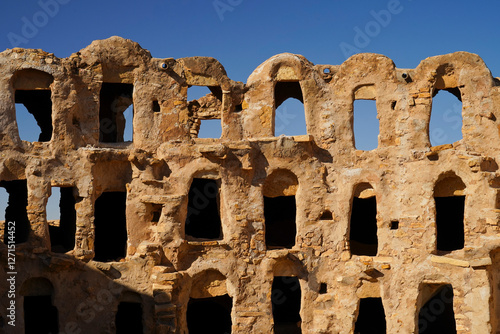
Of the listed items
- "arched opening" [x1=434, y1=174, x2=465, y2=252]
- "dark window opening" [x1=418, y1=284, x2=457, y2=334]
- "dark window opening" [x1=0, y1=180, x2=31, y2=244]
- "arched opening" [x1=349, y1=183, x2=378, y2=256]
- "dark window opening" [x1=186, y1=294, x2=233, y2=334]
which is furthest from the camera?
"dark window opening" [x1=186, y1=294, x2=233, y2=334]

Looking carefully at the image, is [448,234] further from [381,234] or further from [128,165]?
[128,165]

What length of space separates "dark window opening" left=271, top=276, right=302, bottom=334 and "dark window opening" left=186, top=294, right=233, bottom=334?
2.12m

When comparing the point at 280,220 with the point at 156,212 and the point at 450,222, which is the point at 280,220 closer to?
the point at 156,212

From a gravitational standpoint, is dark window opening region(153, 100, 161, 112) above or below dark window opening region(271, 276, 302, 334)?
above

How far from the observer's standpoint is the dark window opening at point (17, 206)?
24359 millimetres

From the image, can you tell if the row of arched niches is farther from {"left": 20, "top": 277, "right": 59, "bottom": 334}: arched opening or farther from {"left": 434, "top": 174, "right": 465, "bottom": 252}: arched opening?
{"left": 20, "top": 277, "right": 59, "bottom": 334}: arched opening

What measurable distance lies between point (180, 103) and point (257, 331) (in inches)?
343

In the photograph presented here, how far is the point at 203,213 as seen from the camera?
28.0 meters

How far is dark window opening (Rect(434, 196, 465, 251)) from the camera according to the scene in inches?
1043

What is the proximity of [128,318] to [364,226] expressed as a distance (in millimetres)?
10245

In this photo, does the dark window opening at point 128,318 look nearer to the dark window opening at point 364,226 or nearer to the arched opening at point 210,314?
the arched opening at point 210,314

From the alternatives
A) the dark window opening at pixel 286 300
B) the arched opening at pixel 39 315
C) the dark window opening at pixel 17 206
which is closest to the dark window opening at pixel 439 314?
Answer: the dark window opening at pixel 286 300

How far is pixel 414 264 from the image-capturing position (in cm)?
2320

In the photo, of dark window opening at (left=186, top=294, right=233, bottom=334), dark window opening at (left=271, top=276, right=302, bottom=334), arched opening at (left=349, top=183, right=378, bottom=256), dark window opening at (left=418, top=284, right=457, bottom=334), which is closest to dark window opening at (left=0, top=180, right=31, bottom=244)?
dark window opening at (left=186, top=294, right=233, bottom=334)
